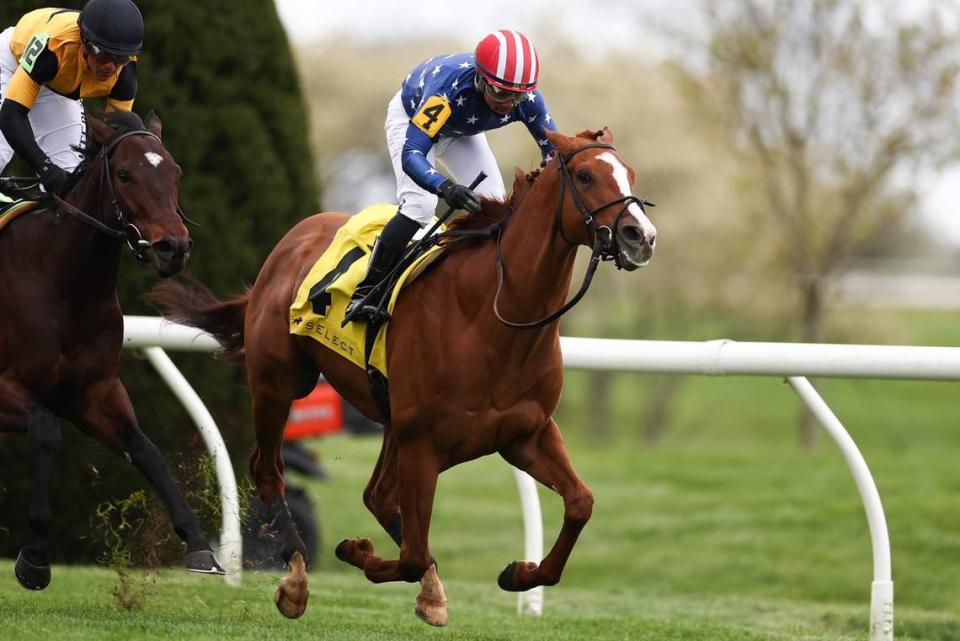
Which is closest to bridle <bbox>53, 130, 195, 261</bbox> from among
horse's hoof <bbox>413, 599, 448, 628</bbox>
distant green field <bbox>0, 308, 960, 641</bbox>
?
distant green field <bbox>0, 308, 960, 641</bbox>

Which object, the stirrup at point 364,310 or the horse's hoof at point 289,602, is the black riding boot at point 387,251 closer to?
the stirrup at point 364,310

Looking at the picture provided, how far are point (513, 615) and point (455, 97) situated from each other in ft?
7.34

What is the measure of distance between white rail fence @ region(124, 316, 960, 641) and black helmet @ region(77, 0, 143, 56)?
1.62 m

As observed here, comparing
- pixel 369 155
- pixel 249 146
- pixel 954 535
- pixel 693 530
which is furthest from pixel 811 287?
pixel 369 155

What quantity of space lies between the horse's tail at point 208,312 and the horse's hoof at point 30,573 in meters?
1.47

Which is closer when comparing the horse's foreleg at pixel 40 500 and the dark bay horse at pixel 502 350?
the dark bay horse at pixel 502 350

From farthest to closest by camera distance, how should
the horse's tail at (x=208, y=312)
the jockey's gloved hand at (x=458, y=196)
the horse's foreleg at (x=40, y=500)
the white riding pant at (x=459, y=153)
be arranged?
the horse's tail at (x=208, y=312), the white riding pant at (x=459, y=153), the horse's foreleg at (x=40, y=500), the jockey's gloved hand at (x=458, y=196)

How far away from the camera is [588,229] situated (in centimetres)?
457

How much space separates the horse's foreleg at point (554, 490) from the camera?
4922 millimetres

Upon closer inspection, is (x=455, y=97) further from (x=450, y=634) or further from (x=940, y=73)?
(x=940, y=73)

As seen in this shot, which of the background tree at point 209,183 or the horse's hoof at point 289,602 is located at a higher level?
the background tree at point 209,183

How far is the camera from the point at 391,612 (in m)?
6.05

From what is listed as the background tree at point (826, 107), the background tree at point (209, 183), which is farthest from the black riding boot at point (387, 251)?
the background tree at point (826, 107)

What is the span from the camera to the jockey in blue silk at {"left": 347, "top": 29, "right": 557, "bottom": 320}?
16.3ft
